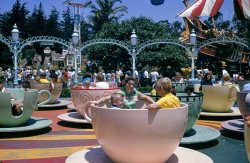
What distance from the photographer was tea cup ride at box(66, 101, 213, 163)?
3.54 meters

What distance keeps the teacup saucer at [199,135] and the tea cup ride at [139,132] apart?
1.79 m

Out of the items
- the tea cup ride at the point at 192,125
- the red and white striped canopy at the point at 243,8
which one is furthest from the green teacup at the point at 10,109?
the red and white striped canopy at the point at 243,8

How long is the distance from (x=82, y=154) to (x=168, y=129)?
1.20 m

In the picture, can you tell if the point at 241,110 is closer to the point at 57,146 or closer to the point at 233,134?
the point at 233,134

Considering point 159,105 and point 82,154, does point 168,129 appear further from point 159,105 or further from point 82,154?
point 82,154

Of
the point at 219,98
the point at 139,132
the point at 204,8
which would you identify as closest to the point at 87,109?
the point at 139,132

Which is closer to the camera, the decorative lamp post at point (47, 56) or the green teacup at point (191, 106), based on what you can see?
the green teacup at point (191, 106)

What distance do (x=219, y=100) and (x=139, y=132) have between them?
5.12 m

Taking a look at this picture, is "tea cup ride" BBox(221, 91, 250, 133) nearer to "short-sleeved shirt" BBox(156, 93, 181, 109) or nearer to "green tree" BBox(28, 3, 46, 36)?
"short-sleeved shirt" BBox(156, 93, 181, 109)

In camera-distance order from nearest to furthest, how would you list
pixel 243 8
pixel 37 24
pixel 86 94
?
pixel 86 94 < pixel 243 8 < pixel 37 24

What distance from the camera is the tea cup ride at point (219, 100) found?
811cm

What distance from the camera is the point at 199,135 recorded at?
233 inches

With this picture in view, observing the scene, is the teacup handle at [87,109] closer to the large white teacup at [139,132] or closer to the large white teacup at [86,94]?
the large white teacup at [139,132]

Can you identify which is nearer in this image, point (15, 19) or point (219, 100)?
point (219, 100)
